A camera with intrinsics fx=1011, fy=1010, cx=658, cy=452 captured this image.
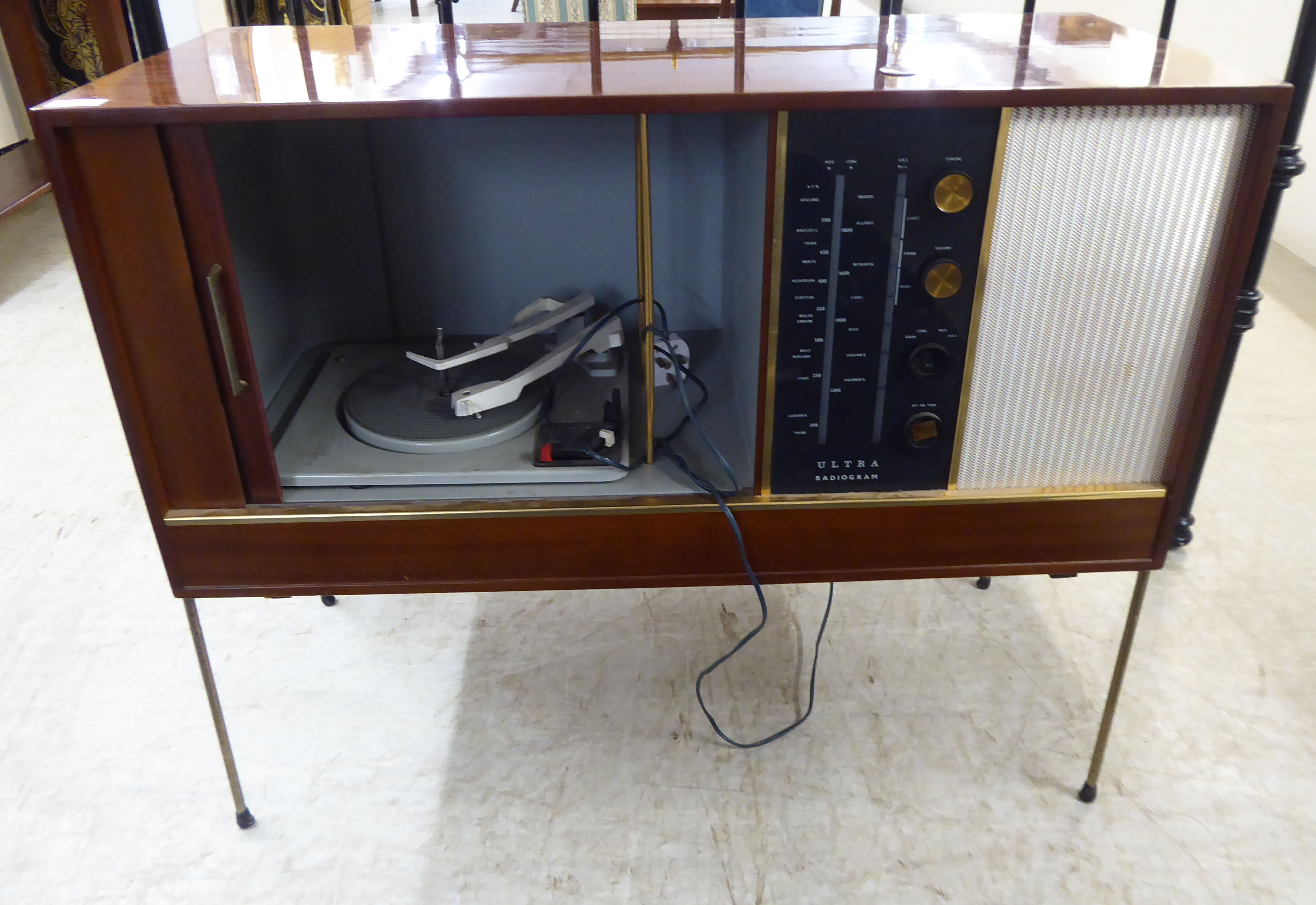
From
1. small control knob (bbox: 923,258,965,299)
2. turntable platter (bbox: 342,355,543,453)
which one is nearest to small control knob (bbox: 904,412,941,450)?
small control knob (bbox: 923,258,965,299)

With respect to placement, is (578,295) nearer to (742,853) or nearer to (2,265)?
(742,853)

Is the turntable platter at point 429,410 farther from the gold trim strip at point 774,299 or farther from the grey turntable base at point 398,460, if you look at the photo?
the gold trim strip at point 774,299

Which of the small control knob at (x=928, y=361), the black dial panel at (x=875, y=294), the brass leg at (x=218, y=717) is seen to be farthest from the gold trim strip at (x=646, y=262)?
the brass leg at (x=218, y=717)

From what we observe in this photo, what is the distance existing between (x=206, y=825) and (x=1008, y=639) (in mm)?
1028

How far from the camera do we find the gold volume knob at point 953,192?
0.77 metres

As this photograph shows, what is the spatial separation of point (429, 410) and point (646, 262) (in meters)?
0.31

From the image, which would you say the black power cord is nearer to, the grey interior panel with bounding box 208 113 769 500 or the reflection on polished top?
the grey interior panel with bounding box 208 113 769 500

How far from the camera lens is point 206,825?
3.66 ft

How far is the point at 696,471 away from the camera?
3.03 ft

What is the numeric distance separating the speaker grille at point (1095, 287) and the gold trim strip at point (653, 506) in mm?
11

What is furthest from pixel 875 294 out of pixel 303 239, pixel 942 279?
pixel 303 239

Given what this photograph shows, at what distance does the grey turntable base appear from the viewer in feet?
2.96

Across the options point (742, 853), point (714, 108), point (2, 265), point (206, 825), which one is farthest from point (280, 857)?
point (2, 265)

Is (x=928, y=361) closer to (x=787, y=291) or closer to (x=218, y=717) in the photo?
(x=787, y=291)
